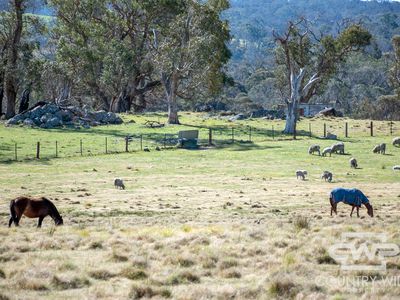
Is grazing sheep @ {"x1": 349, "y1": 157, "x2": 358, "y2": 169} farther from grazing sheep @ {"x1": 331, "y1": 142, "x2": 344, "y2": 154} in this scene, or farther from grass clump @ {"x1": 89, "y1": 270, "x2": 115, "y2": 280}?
grass clump @ {"x1": 89, "y1": 270, "x2": 115, "y2": 280}

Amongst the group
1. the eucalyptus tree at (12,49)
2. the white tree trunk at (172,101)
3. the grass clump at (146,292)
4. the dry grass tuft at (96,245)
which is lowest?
the dry grass tuft at (96,245)

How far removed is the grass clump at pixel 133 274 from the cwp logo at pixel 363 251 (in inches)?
176

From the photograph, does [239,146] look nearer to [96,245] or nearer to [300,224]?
[300,224]

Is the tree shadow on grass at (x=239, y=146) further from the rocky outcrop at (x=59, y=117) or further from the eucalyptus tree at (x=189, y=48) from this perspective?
the rocky outcrop at (x=59, y=117)

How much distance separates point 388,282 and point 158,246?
642cm

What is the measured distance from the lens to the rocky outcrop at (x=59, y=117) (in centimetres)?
6956

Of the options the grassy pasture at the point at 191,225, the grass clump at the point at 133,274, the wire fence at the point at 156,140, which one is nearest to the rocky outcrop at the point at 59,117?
the wire fence at the point at 156,140

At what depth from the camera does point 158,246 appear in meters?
17.3

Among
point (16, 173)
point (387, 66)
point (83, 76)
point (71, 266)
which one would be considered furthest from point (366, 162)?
point (387, 66)

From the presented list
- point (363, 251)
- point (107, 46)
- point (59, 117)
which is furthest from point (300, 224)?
point (107, 46)

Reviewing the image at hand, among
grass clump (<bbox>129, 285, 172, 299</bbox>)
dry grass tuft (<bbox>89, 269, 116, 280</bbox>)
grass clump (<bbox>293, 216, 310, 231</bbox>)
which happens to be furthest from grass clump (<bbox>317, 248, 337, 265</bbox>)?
grass clump (<bbox>293, 216, 310, 231</bbox>)

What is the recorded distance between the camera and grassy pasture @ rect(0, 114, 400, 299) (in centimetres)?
1305

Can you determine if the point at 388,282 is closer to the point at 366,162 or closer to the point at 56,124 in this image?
the point at 366,162

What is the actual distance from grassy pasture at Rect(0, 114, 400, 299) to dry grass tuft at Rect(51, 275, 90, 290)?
0.02 m
